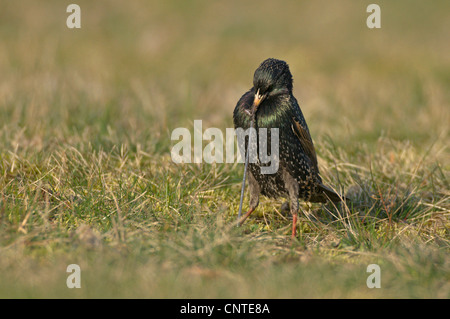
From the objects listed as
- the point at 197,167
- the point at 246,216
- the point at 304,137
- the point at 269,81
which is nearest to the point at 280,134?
the point at 304,137

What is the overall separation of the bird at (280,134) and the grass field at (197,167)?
258mm

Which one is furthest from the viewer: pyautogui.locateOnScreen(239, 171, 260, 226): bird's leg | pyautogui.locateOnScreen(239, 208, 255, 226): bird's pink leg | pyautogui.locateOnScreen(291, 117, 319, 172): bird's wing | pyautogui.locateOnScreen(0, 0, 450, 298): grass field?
pyautogui.locateOnScreen(239, 171, 260, 226): bird's leg

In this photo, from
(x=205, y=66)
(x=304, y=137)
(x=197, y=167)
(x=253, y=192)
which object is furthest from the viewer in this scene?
(x=205, y=66)

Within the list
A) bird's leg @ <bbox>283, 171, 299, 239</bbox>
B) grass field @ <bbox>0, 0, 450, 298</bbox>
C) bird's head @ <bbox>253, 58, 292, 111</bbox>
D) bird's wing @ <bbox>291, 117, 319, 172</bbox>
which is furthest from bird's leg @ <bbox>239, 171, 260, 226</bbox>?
bird's head @ <bbox>253, 58, 292, 111</bbox>

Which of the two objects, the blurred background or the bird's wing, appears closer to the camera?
the bird's wing

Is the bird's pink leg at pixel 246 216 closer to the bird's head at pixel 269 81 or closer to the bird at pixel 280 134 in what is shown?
the bird at pixel 280 134

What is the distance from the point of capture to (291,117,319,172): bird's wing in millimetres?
4273

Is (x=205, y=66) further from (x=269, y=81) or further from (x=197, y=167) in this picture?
(x=269, y=81)

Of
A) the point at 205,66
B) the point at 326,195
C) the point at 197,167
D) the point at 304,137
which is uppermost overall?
the point at 205,66

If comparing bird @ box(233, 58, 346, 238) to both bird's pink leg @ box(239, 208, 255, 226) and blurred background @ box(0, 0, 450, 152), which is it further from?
blurred background @ box(0, 0, 450, 152)

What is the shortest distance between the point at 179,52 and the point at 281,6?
12.6ft

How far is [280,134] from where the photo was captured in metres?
4.20

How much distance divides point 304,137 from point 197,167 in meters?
1.07

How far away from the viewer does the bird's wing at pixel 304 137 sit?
14.0 ft
